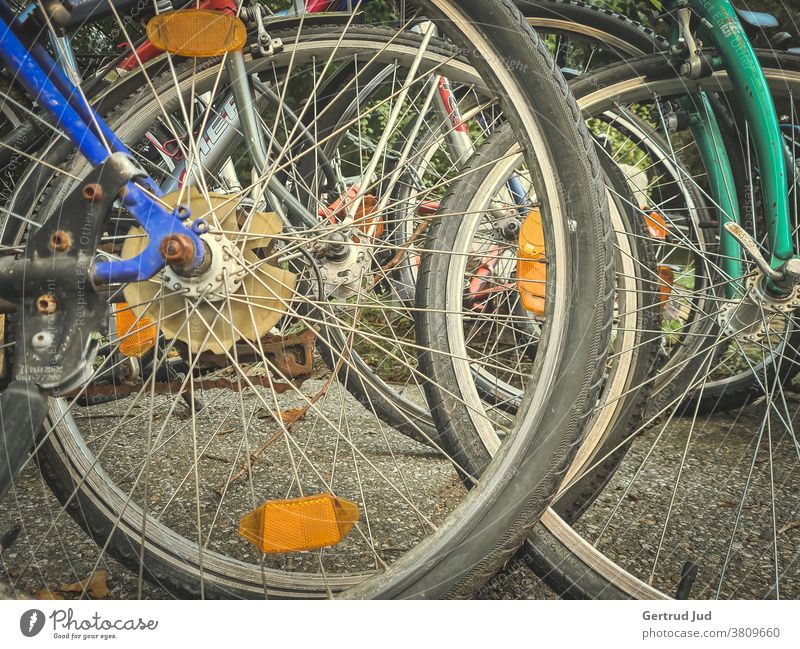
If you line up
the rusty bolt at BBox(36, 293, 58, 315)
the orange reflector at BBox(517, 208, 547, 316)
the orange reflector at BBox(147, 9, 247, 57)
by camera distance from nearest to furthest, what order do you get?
the rusty bolt at BBox(36, 293, 58, 315)
the orange reflector at BBox(147, 9, 247, 57)
the orange reflector at BBox(517, 208, 547, 316)

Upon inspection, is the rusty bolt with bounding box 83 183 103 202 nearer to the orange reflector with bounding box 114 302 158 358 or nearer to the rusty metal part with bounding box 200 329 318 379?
the orange reflector with bounding box 114 302 158 358

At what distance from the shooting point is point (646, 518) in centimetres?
141

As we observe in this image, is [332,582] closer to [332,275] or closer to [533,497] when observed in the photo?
[533,497]

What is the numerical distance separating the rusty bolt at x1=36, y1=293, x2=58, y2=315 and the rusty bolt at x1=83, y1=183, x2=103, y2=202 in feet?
0.39

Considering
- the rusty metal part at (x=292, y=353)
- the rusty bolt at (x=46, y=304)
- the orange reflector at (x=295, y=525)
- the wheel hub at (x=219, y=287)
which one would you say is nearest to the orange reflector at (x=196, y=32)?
the wheel hub at (x=219, y=287)

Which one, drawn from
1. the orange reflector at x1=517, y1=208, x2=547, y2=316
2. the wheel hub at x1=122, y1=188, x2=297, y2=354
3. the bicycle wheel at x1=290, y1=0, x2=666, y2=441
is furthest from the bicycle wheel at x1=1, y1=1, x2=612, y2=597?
the orange reflector at x1=517, y1=208, x2=547, y2=316

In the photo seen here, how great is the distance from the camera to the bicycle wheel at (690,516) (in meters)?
1.03

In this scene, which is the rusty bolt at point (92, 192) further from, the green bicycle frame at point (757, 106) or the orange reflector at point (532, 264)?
the green bicycle frame at point (757, 106)

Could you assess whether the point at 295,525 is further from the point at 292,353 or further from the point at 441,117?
A: the point at 441,117

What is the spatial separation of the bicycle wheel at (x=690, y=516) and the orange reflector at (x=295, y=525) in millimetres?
284

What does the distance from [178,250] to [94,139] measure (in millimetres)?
218

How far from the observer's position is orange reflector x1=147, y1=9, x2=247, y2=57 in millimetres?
1000

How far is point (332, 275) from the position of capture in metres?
1.36

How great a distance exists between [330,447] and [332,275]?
22.6 inches
